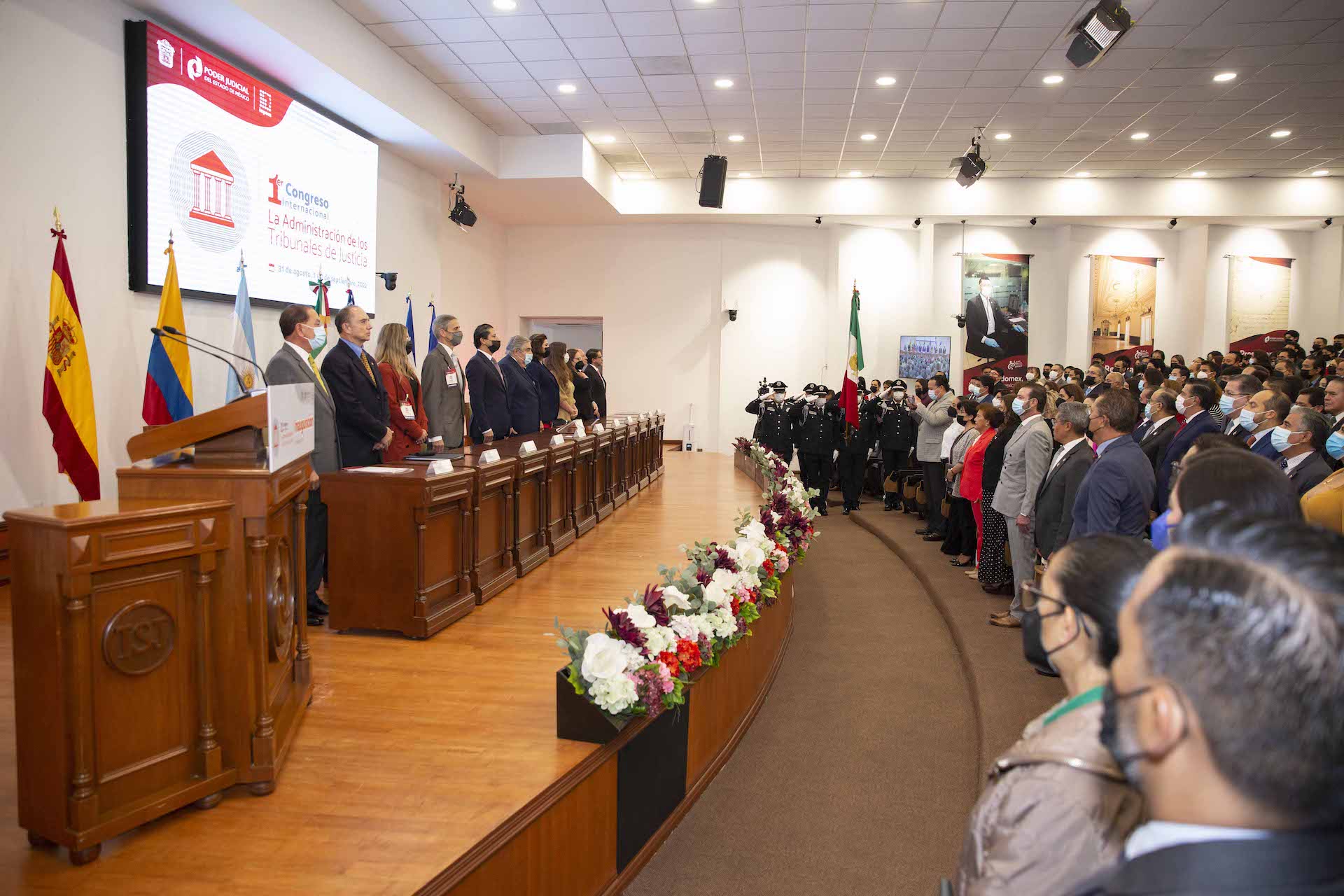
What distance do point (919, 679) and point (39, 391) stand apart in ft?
16.6

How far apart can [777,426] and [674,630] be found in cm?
A: 772

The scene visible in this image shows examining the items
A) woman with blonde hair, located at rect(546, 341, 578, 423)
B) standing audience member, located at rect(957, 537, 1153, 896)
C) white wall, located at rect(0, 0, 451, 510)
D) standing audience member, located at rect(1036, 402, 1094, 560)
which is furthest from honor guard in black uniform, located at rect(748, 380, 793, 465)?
standing audience member, located at rect(957, 537, 1153, 896)

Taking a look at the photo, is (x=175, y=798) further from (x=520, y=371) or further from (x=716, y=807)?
(x=520, y=371)

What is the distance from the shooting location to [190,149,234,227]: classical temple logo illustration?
5969mm

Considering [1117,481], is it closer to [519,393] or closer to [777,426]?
[519,393]

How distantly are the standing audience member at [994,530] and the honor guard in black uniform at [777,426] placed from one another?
4125 mm

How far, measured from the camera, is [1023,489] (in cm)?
536

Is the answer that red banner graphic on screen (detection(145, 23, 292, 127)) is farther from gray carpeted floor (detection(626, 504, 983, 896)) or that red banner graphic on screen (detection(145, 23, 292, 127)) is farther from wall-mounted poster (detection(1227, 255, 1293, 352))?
wall-mounted poster (detection(1227, 255, 1293, 352))

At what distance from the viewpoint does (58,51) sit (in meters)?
4.98

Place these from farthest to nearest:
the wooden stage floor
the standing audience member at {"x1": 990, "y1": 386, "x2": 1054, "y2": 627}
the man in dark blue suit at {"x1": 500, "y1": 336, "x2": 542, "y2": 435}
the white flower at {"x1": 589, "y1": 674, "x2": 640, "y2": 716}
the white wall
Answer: the man in dark blue suit at {"x1": 500, "y1": 336, "x2": 542, "y2": 435} → the standing audience member at {"x1": 990, "y1": 386, "x2": 1054, "y2": 627} → the white wall → the white flower at {"x1": 589, "y1": 674, "x2": 640, "y2": 716} → the wooden stage floor

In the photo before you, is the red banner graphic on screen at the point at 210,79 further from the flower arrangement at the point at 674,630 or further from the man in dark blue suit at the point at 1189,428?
the man in dark blue suit at the point at 1189,428

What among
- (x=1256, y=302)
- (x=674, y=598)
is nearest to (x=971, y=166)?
(x=1256, y=302)

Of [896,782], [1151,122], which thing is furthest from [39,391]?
[1151,122]

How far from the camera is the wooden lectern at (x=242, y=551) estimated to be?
2.18 metres
